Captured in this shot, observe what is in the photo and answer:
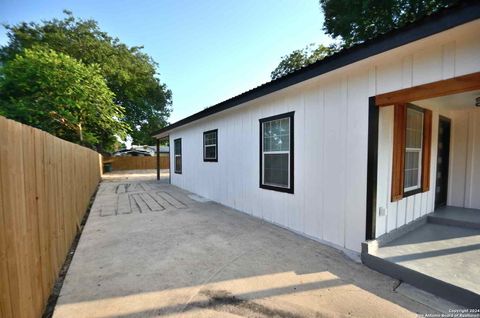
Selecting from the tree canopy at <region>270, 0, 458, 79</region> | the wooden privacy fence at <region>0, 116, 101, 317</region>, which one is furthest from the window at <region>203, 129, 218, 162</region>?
the tree canopy at <region>270, 0, 458, 79</region>

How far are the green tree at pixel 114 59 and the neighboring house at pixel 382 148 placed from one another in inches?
659

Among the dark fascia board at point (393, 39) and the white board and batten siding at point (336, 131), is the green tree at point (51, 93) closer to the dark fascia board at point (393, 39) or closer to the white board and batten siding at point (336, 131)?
the white board and batten siding at point (336, 131)

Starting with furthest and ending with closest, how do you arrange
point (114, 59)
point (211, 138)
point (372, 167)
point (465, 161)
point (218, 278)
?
1. point (114, 59)
2. point (211, 138)
3. point (465, 161)
4. point (372, 167)
5. point (218, 278)

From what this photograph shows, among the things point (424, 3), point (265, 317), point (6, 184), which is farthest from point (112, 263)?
point (424, 3)

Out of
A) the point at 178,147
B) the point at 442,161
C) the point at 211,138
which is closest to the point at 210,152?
the point at 211,138

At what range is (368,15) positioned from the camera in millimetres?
10438

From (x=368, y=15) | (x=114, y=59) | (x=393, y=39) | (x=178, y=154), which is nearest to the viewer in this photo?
(x=393, y=39)

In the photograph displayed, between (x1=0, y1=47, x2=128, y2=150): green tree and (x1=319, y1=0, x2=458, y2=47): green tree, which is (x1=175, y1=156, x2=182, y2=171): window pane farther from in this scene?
(x1=319, y1=0, x2=458, y2=47): green tree

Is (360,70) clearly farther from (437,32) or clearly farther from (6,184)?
(6,184)

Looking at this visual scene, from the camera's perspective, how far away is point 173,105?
1048 inches

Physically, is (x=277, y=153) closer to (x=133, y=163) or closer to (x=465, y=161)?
(x=465, y=161)

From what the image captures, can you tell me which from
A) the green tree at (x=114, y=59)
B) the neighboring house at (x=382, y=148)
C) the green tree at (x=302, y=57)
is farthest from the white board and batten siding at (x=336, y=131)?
the green tree at (x=114, y=59)

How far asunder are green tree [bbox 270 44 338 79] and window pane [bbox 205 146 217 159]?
10.6 meters

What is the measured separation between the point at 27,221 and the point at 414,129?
5.06 metres
